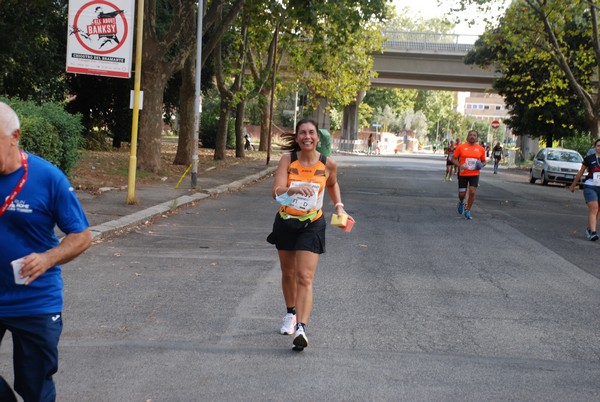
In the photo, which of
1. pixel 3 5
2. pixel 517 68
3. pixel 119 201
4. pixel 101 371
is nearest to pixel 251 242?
pixel 119 201

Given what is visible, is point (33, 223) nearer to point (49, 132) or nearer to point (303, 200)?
point (303, 200)

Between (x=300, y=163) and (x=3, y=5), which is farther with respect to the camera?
(x=3, y=5)

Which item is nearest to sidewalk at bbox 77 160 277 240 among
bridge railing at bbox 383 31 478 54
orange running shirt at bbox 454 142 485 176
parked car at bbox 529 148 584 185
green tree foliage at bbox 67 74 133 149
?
orange running shirt at bbox 454 142 485 176

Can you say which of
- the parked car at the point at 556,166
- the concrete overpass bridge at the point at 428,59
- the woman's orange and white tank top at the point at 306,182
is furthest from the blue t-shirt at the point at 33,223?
the concrete overpass bridge at the point at 428,59

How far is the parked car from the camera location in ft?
110

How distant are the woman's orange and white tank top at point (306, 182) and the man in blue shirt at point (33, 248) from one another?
2763mm

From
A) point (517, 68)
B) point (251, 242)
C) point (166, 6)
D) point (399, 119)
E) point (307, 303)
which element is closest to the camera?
→ point (307, 303)

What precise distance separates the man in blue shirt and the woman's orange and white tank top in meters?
2.76

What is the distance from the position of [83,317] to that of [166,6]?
29.8 m

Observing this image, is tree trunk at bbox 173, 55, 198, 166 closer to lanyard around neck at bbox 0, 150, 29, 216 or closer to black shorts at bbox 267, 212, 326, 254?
black shorts at bbox 267, 212, 326, 254

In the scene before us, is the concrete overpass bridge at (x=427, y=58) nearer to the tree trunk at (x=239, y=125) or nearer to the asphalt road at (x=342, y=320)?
the tree trunk at (x=239, y=125)

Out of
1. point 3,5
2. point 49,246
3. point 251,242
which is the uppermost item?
point 3,5

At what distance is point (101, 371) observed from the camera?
554cm

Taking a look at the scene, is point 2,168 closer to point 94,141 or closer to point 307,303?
point 307,303
